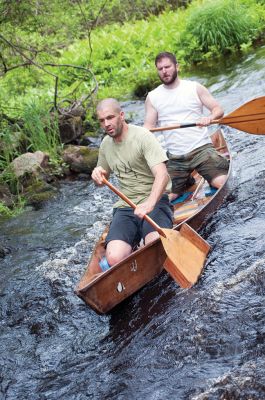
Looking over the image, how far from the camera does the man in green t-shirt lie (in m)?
5.11

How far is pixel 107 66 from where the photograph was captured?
53.9ft

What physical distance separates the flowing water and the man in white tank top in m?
0.50

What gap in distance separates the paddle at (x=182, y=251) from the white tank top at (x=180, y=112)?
1625 mm

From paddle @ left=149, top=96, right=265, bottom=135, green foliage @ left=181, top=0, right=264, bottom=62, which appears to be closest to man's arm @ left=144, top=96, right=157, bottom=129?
paddle @ left=149, top=96, right=265, bottom=135

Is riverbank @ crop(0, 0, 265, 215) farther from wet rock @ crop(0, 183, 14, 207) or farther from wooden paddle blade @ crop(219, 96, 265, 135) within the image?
wooden paddle blade @ crop(219, 96, 265, 135)

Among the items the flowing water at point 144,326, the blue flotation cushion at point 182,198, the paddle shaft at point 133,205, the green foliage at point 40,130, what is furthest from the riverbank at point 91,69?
the paddle shaft at point 133,205

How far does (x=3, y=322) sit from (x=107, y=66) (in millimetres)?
11904

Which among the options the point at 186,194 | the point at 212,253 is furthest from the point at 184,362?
the point at 186,194

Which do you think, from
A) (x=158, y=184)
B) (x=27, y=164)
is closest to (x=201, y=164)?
(x=158, y=184)

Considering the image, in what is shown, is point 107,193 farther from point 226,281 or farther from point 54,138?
point 226,281

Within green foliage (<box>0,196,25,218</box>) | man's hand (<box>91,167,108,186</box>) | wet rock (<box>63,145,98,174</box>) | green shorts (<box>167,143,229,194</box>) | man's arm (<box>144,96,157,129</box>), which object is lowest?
wet rock (<box>63,145,98,174</box>)

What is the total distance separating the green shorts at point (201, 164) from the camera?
21.8 ft

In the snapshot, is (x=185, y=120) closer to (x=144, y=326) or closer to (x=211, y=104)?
(x=211, y=104)

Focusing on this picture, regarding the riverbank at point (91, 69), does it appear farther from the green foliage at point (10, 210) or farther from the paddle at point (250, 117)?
the paddle at point (250, 117)
